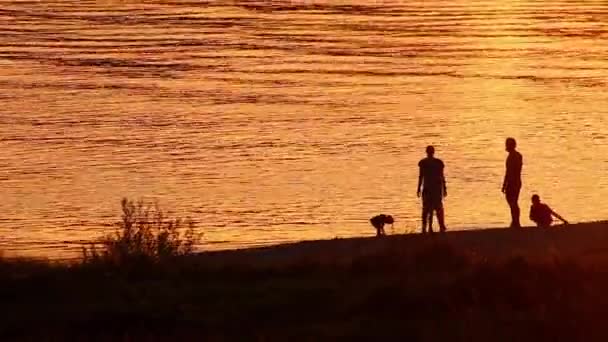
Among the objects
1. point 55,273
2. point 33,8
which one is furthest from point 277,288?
point 33,8

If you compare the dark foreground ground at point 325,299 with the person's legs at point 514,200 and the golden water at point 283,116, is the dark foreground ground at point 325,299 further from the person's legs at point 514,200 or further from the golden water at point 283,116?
the golden water at point 283,116

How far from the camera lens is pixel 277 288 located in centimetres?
1484

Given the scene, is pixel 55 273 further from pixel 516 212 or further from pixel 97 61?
Result: pixel 97 61

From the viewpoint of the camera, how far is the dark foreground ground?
13258mm

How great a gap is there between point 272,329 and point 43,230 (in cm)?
1537

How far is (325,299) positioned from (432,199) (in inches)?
299

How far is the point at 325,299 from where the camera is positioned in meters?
14.4

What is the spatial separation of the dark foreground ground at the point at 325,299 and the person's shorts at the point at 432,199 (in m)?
4.81

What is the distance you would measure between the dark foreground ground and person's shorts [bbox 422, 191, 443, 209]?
4.81 meters

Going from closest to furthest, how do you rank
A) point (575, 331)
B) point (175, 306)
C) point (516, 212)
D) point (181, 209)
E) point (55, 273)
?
point (575, 331) → point (175, 306) → point (55, 273) → point (516, 212) → point (181, 209)

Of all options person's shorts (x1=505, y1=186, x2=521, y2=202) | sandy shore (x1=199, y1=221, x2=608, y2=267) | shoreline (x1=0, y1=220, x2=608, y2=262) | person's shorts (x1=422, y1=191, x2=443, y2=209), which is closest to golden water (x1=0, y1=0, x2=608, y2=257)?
shoreline (x1=0, y1=220, x2=608, y2=262)

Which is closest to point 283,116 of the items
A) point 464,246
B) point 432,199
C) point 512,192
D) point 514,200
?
point 514,200

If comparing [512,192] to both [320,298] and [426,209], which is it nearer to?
[426,209]

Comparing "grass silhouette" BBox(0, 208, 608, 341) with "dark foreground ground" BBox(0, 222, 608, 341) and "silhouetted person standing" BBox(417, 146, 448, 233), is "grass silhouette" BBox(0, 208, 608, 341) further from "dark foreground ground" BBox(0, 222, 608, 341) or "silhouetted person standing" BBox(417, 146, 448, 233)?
"silhouetted person standing" BBox(417, 146, 448, 233)
